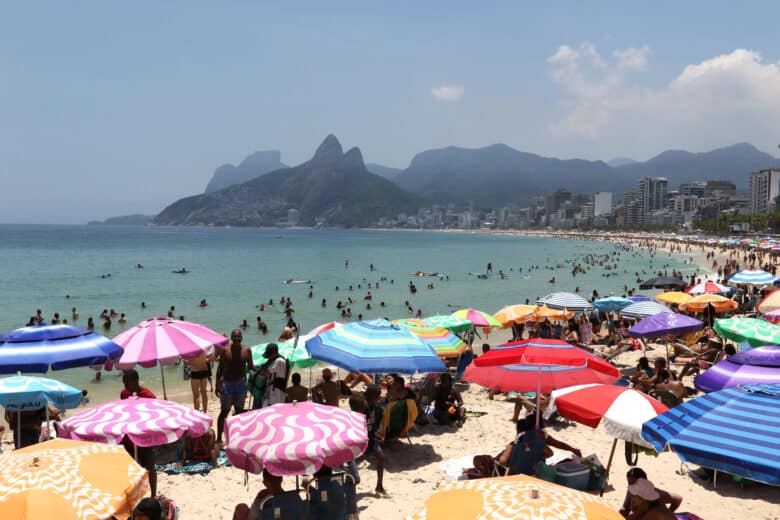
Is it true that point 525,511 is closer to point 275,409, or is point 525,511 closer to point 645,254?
point 275,409

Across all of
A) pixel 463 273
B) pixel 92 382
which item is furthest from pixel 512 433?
pixel 463 273

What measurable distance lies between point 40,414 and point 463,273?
178ft

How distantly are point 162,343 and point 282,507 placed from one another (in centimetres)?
375

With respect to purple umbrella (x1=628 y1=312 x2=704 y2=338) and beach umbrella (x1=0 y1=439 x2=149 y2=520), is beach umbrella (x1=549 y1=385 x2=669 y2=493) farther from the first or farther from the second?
purple umbrella (x1=628 y1=312 x2=704 y2=338)

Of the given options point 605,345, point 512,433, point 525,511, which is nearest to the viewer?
point 525,511

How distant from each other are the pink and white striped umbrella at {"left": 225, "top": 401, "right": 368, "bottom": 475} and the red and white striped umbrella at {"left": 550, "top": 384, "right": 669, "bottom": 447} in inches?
86.0

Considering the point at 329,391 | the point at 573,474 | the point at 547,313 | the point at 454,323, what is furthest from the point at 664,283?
the point at 329,391

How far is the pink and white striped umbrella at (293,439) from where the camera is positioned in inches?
174

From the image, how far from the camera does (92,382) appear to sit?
15.1 metres

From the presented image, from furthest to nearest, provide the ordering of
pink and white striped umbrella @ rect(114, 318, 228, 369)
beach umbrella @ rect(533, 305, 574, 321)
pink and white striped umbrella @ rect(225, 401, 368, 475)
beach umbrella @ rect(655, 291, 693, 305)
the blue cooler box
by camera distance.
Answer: beach umbrella @ rect(655, 291, 693, 305) < beach umbrella @ rect(533, 305, 574, 321) < pink and white striped umbrella @ rect(114, 318, 228, 369) < the blue cooler box < pink and white striped umbrella @ rect(225, 401, 368, 475)

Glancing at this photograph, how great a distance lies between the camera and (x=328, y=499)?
492cm

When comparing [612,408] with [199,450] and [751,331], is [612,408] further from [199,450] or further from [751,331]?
[751,331]

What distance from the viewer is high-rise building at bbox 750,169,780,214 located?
167 m

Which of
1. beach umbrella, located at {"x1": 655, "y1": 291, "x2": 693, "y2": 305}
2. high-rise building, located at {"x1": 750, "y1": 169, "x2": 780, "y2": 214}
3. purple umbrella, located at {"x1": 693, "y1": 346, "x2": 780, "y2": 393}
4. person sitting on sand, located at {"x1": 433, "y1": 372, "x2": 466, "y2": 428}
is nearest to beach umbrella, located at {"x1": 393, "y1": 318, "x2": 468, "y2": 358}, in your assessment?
person sitting on sand, located at {"x1": 433, "y1": 372, "x2": 466, "y2": 428}
